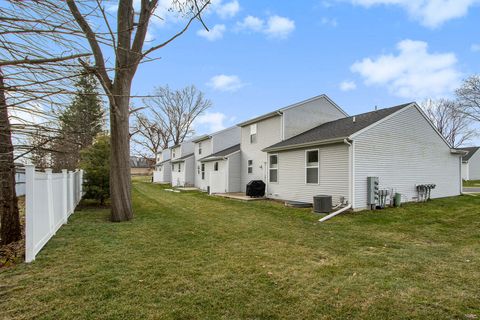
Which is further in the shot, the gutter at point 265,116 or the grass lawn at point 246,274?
the gutter at point 265,116

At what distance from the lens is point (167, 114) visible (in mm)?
40594

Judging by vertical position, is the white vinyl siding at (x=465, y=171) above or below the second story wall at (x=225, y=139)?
below

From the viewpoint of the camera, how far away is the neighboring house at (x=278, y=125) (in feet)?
48.3

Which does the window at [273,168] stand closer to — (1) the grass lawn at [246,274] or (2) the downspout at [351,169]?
(2) the downspout at [351,169]

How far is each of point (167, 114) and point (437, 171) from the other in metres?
35.0

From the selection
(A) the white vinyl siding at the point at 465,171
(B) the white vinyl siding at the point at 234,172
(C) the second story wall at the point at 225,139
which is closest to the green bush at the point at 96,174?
(B) the white vinyl siding at the point at 234,172

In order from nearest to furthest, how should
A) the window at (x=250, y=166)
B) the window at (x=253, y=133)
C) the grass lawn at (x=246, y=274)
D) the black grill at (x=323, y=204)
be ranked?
the grass lawn at (x=246, y=274) → the black grill at (x=323, y=204) → the window at (x=253, y=133) → the window at (x=250, y=166)

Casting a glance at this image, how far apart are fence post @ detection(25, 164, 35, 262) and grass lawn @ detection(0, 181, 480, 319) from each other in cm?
22

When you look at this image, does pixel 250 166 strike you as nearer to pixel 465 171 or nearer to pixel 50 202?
pixel 50 202

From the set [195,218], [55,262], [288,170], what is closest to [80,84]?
[55,262]

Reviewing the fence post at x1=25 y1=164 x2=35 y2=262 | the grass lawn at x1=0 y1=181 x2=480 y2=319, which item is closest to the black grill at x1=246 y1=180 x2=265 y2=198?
the grass lawn at x1=0 y1=181 x2=480 y2=319

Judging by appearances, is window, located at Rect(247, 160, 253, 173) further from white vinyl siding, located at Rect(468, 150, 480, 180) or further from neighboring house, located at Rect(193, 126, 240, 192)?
white vinyl siding, located at Rect(468, 150, 480, 180)

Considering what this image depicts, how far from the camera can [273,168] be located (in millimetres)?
14414

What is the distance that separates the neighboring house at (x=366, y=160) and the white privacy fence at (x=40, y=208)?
8909 millimetres
